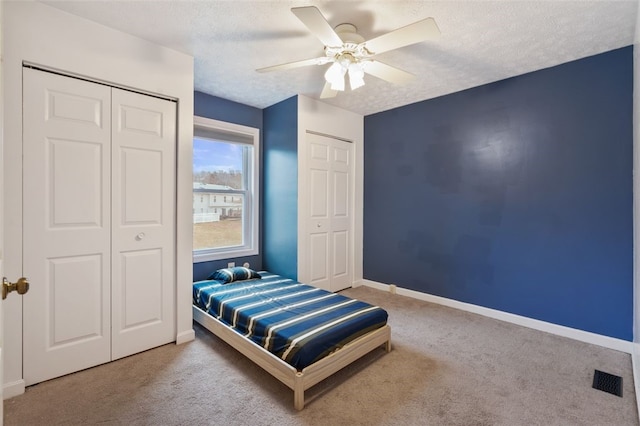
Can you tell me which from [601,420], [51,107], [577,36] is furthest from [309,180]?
[601,420]

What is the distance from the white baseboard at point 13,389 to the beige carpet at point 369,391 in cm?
5

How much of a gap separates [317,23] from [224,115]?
2236 millimetres

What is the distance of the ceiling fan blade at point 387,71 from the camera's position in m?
2.38

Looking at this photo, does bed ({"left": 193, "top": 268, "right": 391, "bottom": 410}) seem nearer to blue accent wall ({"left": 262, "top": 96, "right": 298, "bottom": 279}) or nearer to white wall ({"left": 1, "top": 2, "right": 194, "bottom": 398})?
white wall ({"left": 1, "top": 2, "right": 194, "bottom": 398})

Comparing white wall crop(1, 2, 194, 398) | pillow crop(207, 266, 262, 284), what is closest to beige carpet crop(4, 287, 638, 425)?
white wall crop(1, 2, 194, 398)

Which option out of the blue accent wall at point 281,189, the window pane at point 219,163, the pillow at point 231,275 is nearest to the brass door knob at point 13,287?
the pillow at point 231,275

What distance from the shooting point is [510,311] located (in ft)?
10.5

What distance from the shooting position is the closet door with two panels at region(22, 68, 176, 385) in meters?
2.04

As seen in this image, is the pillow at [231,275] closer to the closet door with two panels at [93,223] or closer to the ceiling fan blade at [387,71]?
the closet door with two panels at [93,223]

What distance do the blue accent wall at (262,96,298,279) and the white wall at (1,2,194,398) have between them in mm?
1337

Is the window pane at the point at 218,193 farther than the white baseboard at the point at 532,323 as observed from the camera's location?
Yes

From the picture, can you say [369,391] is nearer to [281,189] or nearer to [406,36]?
[406,36]

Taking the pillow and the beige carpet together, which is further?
the pillow

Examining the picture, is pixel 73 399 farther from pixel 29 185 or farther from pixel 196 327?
pixel 29 185
